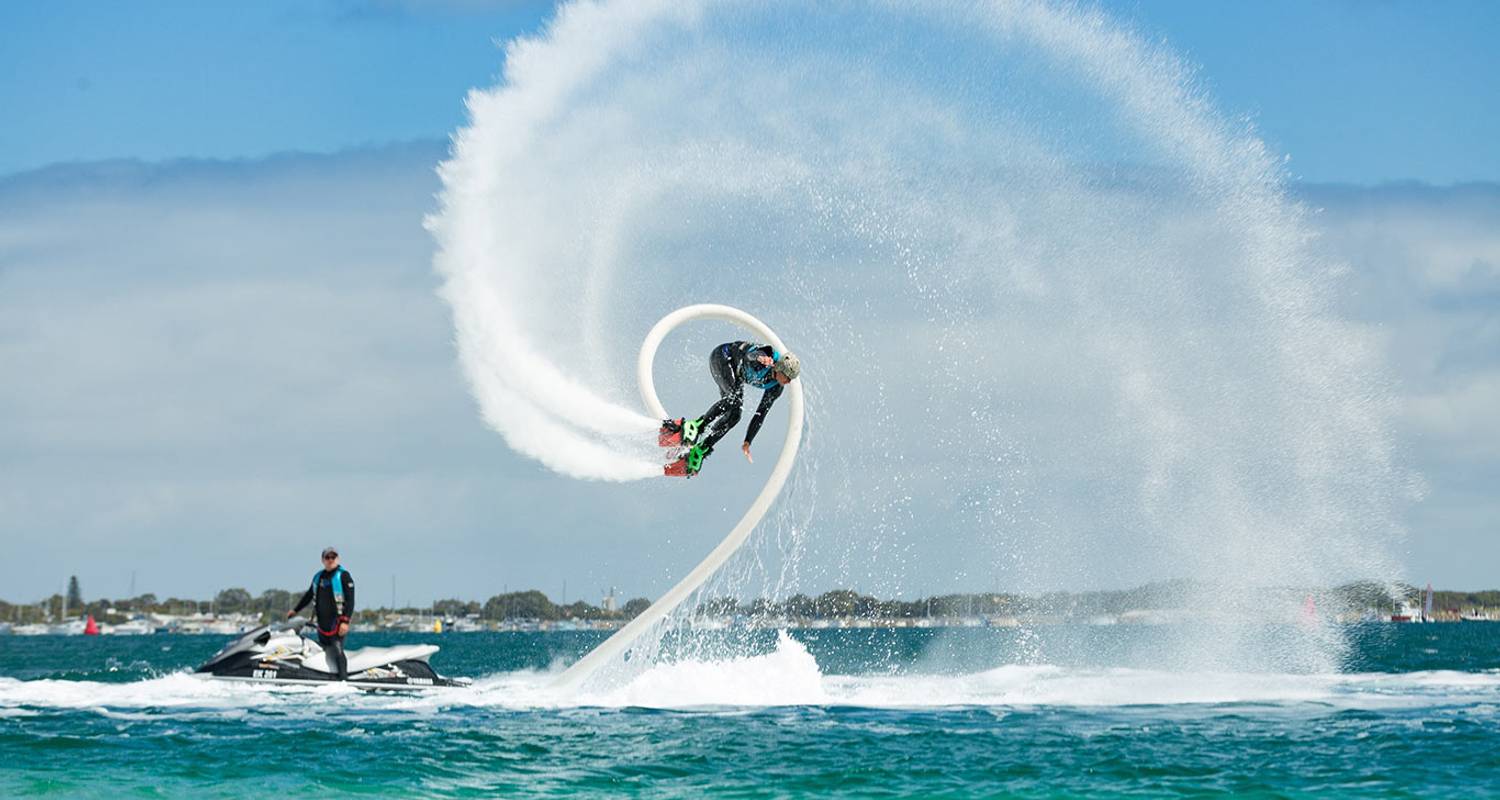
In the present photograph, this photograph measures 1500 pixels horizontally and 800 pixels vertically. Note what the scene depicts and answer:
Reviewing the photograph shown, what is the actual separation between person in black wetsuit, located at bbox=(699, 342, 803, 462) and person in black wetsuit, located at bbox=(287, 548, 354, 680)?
10232 millimetres

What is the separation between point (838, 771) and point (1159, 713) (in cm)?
875

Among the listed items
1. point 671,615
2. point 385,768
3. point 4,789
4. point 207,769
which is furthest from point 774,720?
point 4,789

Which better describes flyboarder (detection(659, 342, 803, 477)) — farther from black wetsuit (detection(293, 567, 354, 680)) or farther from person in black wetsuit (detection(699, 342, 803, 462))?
black wetsuit (detection(293, 567, 354, 680))

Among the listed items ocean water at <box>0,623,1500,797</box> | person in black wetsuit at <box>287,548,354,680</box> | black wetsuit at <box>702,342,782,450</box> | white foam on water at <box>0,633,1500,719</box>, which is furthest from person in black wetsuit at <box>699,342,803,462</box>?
person in black wetsuit at <box>287,548,354,680</box>

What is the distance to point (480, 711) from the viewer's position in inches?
1056

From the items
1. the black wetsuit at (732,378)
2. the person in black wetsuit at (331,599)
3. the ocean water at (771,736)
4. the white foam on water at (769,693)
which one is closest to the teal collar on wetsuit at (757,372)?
the black wetsuit at (732,378)

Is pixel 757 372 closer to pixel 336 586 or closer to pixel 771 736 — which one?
pixel 771 736

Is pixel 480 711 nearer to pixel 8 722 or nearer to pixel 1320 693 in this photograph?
pixel 8 722

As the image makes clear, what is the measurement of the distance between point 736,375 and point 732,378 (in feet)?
0.25

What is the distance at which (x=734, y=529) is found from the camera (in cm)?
2703

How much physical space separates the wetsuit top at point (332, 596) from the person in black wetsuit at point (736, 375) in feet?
33.7

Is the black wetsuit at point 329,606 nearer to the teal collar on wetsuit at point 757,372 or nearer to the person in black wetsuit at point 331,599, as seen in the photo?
the person in black wetsuit at point 331,599

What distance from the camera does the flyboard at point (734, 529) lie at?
24141 millimetres

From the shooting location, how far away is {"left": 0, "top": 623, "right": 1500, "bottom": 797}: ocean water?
18625mm
